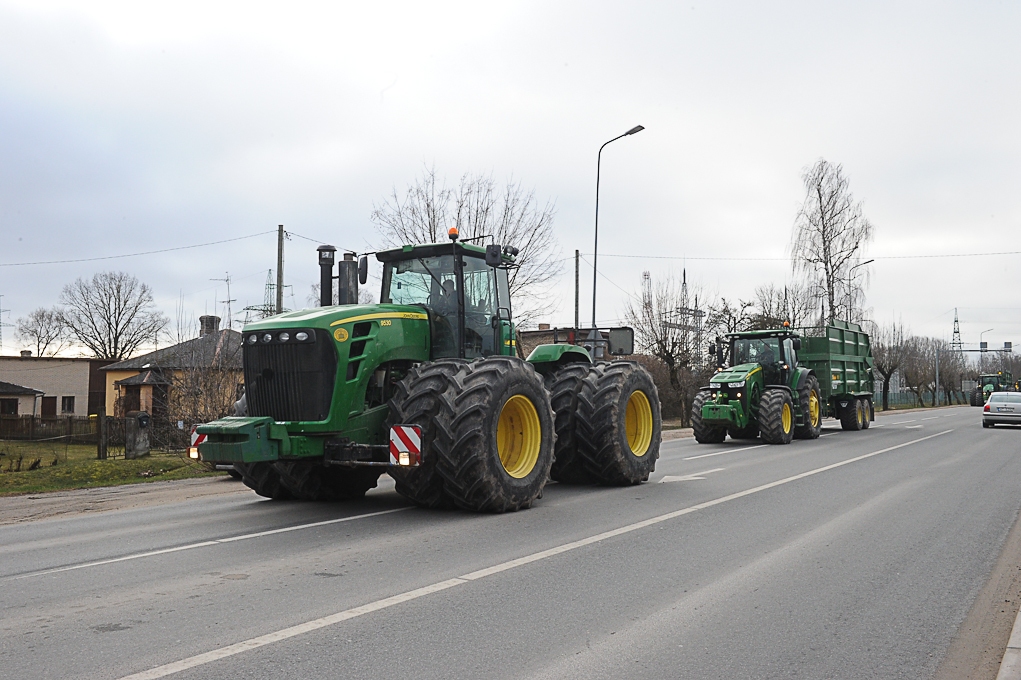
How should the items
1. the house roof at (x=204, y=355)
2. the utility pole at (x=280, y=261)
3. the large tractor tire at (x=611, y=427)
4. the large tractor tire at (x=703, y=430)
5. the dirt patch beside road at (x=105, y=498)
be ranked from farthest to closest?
the utility pole at (x=280, y=261) < the large tractor tire at (x=703, y=430) < the house roof at (x=204, y=355) < the large tractor tire at (x=611, y=427) < the dirt patch beside road at (x=105, y=498)

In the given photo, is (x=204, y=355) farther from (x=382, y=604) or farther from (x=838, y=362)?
(x=838, y=362)

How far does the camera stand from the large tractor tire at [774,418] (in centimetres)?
2089

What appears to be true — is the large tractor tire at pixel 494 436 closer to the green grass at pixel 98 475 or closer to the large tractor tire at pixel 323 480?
the large tractor tire at pixel 323 480

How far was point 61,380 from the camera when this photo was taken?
61219 mm

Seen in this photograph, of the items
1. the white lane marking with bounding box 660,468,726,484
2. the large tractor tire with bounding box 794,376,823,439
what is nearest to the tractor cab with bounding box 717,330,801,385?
the large tractor tire with bounding box 794,376,823,439

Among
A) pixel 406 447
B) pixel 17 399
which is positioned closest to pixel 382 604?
pixel 406 447

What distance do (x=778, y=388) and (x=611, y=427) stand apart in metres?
11.9

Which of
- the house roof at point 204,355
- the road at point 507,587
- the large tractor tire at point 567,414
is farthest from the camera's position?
the house roof at point 204,355

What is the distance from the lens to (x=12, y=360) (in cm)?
6016

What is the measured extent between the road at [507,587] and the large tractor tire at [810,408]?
38.1ft

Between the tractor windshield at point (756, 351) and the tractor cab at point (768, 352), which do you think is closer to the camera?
the tractor cab at point (768, 352)

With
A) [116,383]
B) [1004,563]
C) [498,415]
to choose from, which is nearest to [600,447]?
[498,415]

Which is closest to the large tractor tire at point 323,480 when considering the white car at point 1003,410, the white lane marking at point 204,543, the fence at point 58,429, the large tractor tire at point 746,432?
the white lane marking at point 204,543

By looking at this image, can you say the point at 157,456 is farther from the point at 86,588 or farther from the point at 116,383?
the point at 116,383
